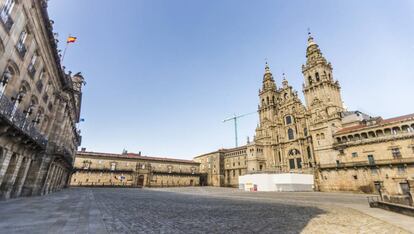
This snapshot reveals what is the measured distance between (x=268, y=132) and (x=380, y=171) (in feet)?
93.7

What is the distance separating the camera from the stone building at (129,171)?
5212 cm

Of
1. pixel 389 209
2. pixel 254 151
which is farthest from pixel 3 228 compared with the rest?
pixel 254 151

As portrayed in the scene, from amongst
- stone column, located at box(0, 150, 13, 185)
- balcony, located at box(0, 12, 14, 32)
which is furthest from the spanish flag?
stone column, located at box(0, 150, 13, 185)

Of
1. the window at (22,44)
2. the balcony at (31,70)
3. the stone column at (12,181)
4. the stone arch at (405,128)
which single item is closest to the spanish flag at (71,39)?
the balcony at (31,70)

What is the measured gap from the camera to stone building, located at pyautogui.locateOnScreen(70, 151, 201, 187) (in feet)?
171

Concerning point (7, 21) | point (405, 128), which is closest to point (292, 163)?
point (405, 128)

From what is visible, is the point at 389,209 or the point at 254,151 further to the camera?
the point at 254,151

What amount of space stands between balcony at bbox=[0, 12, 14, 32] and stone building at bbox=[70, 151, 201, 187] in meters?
47.1

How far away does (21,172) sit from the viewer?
1559 centimetres

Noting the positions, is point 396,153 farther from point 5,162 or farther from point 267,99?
point 5,162

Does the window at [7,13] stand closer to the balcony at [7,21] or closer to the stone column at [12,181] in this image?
the balcony at [7,21]

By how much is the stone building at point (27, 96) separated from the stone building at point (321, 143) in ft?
130

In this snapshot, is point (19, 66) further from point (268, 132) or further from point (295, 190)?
point (268, 132)

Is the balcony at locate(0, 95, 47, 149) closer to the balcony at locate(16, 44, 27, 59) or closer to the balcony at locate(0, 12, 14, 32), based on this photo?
the balcony at locate(16, 44, 27, 59)
